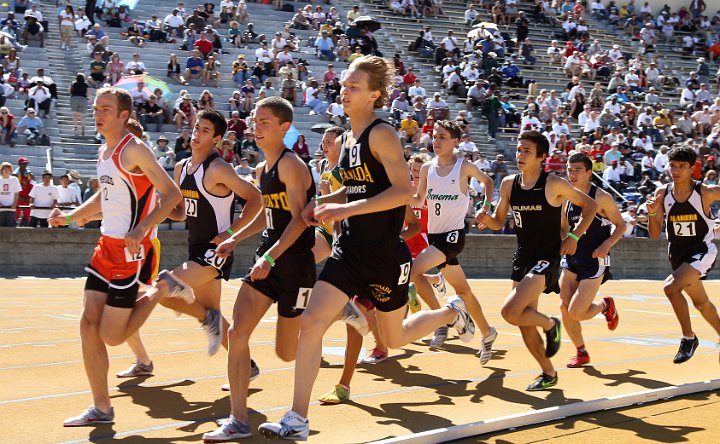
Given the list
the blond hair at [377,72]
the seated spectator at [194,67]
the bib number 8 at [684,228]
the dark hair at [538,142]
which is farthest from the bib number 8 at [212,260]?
the seated spectator at [194,67]

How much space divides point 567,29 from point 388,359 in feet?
104

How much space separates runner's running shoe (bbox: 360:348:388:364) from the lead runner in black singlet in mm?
1606

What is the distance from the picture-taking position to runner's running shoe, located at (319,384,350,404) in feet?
24.9

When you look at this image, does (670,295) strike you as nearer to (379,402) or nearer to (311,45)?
(379,402)

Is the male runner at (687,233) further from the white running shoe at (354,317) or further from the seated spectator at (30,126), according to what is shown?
the seated spectator at (30,126)

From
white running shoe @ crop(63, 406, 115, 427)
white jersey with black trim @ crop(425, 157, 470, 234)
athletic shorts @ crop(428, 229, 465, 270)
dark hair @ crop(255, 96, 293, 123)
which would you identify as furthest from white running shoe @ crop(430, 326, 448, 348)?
white running shoe @ crop(63, 406, 115, 427)

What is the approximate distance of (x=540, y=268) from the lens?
341 inches

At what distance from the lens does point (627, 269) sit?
1044 inches

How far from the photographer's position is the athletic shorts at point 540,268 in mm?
8672

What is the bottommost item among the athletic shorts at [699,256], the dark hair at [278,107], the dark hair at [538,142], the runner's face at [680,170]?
the athletic shorts at [699,256]

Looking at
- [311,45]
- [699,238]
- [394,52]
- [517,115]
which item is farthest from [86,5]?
[699,238]

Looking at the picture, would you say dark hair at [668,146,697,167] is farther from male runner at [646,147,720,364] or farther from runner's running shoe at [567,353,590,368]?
runner's running shoe at [567,353,590,368]

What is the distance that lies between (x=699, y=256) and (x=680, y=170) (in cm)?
91

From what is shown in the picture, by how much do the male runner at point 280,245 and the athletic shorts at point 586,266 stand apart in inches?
171
